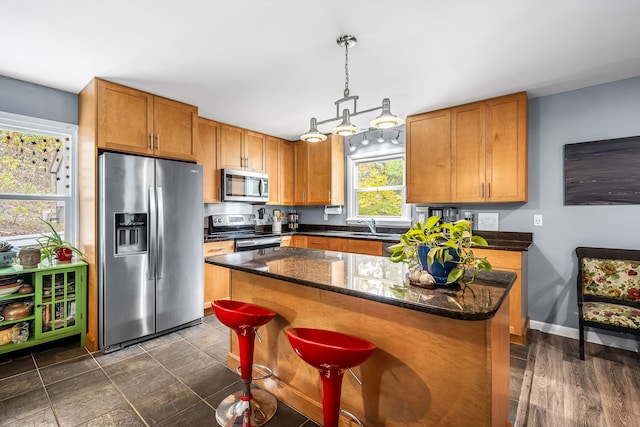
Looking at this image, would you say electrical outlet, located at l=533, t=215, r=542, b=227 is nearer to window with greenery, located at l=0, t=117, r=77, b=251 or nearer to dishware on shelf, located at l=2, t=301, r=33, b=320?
window with greenery, located at l=0, t=117, r=77, b=251

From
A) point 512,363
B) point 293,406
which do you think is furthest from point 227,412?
point 512,363

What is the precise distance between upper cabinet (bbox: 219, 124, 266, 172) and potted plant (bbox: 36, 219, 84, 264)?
1.80 m

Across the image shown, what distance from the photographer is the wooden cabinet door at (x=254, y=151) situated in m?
4.30

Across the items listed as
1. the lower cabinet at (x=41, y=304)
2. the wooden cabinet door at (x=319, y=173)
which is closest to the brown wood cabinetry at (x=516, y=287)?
the wooden cabinet door at (x=319, y=173)

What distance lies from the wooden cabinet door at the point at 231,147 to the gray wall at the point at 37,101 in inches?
59.0

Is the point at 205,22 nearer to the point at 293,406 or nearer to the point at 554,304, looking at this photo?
the point at 293,406

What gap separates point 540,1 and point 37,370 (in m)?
4.21

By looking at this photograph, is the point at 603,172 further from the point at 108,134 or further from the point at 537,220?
the point at 108,134

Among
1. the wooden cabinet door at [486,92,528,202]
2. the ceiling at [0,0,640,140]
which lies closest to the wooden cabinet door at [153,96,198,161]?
the ceiling at [0,0,640,140]

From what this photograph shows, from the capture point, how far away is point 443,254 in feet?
4.41

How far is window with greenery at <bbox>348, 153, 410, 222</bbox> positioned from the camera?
166 inches

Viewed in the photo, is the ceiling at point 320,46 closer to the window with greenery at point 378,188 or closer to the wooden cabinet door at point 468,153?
the wooden cabinet door at point 468,153

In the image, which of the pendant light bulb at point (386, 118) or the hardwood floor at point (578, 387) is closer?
the hardwood floor at point (578, 387)

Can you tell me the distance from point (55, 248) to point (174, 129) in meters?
1.54
